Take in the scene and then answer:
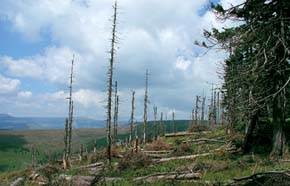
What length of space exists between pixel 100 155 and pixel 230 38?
87.8ft

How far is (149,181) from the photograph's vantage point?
17031 millimetres

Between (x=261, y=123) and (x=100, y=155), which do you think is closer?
(x=261, y=123)

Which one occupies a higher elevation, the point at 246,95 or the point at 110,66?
the point at 110,66

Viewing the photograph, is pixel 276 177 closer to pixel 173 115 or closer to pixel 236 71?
pixel 236 71

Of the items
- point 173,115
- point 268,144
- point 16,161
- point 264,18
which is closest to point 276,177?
point 264,18

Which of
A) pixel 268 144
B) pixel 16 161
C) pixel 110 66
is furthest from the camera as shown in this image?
pixel 16 161

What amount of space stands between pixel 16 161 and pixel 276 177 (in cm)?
16951

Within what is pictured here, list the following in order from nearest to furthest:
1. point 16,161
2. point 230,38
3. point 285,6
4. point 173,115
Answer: point 230,38 < point 285,6 < point 173,115 < point 16,161

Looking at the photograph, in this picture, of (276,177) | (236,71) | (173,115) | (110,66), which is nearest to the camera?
(276,177)

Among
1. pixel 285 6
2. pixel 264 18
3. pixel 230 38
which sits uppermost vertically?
pixel 285 6

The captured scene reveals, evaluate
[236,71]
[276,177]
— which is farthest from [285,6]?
[276,177]

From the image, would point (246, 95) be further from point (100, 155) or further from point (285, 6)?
point (100, 155)

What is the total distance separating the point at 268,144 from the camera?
2519 centimetres

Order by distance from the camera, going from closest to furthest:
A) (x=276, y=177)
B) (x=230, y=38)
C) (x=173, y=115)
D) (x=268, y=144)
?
1. (x=276, y=177)
2. (x=230, y=38)
3. (x=268, y=144)
4. (x=173, y=115)
